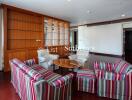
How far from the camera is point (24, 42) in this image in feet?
18.4

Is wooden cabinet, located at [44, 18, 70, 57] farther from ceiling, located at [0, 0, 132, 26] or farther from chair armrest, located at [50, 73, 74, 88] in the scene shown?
chair armrest, located at [50, 73, 74, 88]

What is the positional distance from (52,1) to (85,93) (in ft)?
10.7

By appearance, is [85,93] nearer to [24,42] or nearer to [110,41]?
[24,42]

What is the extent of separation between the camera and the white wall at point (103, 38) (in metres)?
8.49

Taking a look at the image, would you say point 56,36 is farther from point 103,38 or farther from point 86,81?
point 86,81

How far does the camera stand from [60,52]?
25.9 feet

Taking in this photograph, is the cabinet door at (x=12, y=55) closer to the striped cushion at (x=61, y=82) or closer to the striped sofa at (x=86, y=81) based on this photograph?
the striped sofa at (x=86, y=81)

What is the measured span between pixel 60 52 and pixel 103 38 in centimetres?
394

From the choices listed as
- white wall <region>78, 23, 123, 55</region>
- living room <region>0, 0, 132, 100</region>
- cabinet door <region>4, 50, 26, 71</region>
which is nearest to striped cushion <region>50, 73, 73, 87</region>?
living room <region>0, 0, 132, 100</region>

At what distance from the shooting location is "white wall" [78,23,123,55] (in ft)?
27.9

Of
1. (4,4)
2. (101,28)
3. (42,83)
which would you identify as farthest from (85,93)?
(101,28)

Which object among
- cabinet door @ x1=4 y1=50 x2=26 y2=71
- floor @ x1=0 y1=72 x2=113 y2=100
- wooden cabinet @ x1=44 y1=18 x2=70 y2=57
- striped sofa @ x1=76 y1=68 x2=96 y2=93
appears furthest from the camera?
wooden cabinet @ x1=44 y1=18 x2=70 y2=57

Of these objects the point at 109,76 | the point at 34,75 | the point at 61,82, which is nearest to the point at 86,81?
the point at 109,76

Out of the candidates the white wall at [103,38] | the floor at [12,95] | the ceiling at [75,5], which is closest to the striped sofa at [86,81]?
the floor at [12,95]
